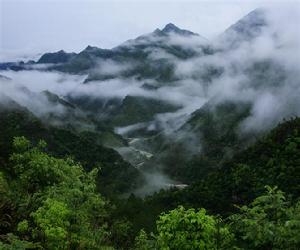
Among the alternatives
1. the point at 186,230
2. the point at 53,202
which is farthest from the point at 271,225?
the point at 53,202

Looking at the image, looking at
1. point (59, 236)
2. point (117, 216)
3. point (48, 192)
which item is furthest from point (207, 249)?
point (117, 216)

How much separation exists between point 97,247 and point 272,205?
14.3 meters

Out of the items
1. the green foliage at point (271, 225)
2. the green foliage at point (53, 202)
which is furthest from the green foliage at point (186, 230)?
the green foliage at point (53, 202)

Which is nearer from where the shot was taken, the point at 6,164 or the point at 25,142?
the point at 25,142

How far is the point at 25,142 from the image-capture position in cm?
4672

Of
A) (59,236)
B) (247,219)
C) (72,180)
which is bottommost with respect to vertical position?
(59,236)

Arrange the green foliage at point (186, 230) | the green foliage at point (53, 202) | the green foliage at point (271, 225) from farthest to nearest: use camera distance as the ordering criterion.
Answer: the green foliage at point (53, 202), the green foliage at point (186, 230), the green foliage at point (271, 225)

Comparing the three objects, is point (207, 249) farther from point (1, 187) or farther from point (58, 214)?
point (1, 187)

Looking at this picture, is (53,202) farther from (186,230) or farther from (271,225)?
(271,225)

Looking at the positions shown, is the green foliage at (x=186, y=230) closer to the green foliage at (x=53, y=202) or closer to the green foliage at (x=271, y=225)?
the green foliage at (x=271, y=225)

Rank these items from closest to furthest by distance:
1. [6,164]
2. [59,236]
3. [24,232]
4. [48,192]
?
[59,236], [24,232], [48,192], [6,164]

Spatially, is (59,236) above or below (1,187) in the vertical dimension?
below

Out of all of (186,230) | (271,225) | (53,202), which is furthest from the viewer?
(53,202)

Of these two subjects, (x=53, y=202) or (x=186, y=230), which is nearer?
(x=186, y=230)
